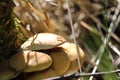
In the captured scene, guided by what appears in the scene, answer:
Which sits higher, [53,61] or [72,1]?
[53,61]

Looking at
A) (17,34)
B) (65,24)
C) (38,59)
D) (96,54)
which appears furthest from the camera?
(65,24)

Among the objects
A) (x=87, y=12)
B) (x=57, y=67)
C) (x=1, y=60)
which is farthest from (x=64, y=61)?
(x=87, y=12)

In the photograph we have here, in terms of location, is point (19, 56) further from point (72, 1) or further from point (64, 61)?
point (72, 1)

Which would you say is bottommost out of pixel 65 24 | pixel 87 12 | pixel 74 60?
pixel 65 24

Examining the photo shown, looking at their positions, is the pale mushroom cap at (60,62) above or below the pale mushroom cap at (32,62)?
below

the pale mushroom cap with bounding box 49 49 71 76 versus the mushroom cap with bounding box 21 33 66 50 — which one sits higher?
the mushroom cap with bounding box 21 33 66 50
